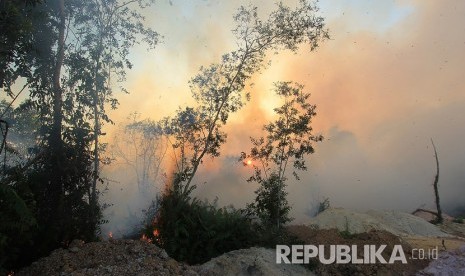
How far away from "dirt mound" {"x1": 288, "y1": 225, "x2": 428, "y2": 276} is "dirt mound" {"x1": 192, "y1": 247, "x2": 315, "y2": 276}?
0.91 metres

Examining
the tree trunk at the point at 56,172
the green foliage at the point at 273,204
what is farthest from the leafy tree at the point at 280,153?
the tree trunk at the point at 56,172

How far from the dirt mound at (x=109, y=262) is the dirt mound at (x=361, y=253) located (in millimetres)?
5054

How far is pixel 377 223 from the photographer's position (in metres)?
24.1

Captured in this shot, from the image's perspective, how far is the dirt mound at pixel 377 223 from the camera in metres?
23.0

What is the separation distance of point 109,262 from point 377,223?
1993cm

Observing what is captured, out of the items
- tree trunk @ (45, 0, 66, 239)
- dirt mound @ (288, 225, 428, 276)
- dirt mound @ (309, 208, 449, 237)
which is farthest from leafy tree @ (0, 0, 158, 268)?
dirt mound @ (309, 208, 449, 237)

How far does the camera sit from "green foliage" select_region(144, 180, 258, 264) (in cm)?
1292

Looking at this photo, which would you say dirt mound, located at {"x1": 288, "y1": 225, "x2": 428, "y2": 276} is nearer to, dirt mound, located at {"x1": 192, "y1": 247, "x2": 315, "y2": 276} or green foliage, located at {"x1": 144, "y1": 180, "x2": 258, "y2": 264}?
dirt mound, located at {"x1": 192, "y1": 247, "x2": 315, "y2": 276}

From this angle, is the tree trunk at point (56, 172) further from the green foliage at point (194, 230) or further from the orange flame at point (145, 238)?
the green foliage at point (194, 230)

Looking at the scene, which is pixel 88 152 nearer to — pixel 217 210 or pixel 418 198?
pixel 217 210

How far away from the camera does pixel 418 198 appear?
1561 inches

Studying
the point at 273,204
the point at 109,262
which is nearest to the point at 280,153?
the point at 273,204

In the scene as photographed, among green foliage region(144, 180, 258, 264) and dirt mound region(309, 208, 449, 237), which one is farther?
dirt mound region(309, 208, 449, 237)

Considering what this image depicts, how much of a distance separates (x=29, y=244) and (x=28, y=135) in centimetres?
3283
